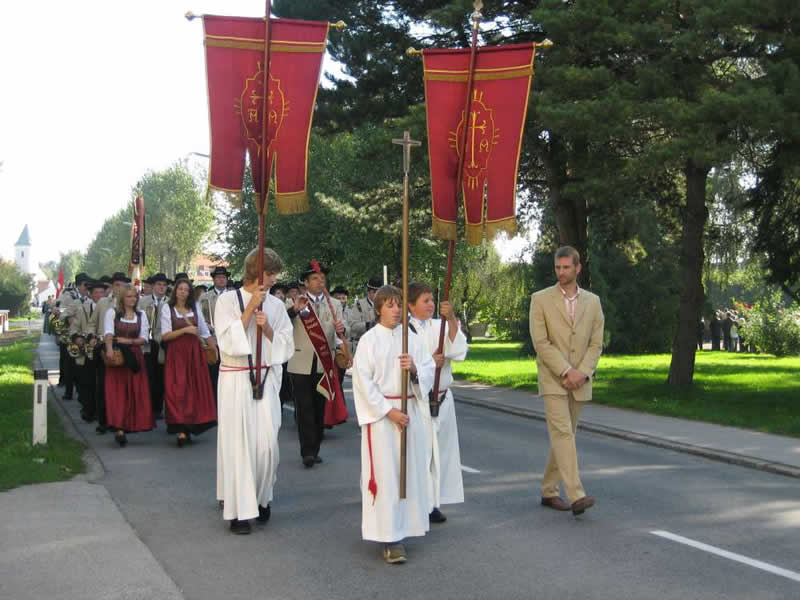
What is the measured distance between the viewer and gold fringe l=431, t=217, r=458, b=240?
8492mm

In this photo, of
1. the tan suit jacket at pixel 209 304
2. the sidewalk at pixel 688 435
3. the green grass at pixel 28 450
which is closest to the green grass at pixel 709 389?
the sidewalk at pixel 688 435

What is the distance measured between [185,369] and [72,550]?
534 centimetres

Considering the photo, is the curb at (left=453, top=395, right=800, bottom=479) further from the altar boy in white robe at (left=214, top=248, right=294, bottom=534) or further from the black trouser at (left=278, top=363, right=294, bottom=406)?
the altar boy in white robe at (left=214, top=248, right=294, bottom=534)

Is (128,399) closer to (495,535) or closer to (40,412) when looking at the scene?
(40,412)

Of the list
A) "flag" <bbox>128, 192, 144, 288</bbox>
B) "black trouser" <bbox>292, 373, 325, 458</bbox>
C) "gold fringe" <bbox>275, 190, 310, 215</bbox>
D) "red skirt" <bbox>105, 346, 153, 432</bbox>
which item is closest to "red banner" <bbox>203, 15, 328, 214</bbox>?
"gold fringe" <bbox>275, 190, 310, 215</bbox>

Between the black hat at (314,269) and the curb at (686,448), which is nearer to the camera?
the black hat at (314,269)

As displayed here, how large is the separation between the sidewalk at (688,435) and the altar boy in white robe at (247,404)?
558 centimetres

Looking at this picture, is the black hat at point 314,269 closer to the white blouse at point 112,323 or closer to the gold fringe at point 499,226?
the gold fringe at point 499,226

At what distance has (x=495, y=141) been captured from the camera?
28.7 feet

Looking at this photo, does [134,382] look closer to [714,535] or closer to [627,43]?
[714,535]

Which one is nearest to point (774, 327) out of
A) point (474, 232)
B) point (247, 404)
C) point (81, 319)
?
point (81, 319)

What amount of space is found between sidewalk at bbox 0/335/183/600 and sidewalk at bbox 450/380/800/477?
260 inches

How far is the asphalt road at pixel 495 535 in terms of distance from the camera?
19.0 ft

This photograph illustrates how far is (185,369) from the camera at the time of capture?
1181 centimetres
